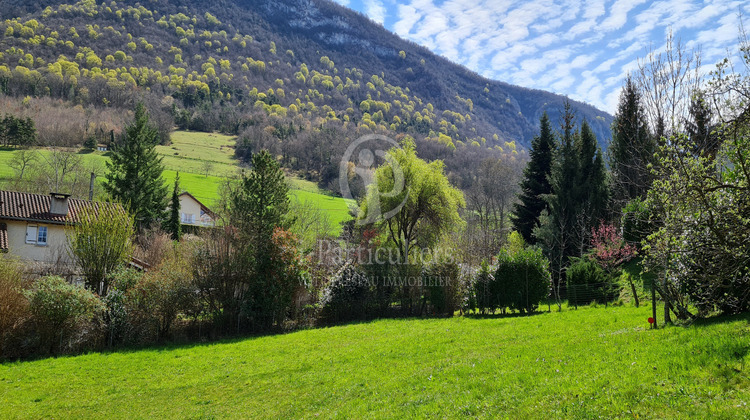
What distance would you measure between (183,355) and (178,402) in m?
5.96

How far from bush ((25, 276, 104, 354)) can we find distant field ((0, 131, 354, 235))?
3220cm

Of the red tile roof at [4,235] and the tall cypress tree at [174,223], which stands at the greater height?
the tall cypress tree at [174,223]

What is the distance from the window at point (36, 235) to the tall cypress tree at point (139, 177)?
6.52 m

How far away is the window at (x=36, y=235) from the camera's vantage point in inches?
1146

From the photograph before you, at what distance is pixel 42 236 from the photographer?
29.6 m

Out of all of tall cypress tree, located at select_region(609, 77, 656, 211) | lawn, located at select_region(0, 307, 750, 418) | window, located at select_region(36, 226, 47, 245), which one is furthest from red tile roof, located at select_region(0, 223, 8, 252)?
tall cypress tree, located at select_region(609, 77, 656, 211)

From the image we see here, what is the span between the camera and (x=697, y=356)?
616 centimetres

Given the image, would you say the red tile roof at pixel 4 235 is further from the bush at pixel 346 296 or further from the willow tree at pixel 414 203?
the willow tree at pixel 414 203

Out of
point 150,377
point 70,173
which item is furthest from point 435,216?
point 70,173

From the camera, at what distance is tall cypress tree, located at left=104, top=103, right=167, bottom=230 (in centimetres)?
3603

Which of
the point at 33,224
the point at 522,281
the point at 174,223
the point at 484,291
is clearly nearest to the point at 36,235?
the point at 33,224

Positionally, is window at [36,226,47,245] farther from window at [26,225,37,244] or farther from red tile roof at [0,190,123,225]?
red tile roof at [0,190,123,225]

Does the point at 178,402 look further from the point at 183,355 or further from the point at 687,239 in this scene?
the point at 687,239

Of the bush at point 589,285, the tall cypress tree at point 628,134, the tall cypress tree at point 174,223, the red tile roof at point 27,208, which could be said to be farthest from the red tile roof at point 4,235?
the tall cypress tree at point 628,134
